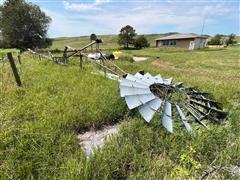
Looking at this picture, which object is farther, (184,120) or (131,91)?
(131,91)

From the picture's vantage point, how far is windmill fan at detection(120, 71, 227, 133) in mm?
3650

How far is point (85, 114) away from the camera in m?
3.74

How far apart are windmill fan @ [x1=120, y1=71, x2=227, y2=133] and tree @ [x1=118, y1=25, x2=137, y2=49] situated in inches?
1533

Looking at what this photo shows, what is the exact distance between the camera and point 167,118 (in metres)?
3.57

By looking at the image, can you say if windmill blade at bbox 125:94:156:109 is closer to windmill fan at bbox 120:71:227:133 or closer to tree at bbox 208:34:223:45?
windmill fan at bbox 120:71:227:133

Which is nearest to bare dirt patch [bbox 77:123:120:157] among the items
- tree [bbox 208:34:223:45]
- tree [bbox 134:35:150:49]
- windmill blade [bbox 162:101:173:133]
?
windmill blade [bbox 162:101:173:133]

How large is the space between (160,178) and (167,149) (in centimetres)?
65

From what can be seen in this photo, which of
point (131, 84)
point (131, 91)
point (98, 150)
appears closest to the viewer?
point (98, 150)

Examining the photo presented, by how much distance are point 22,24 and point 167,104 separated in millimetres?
34536

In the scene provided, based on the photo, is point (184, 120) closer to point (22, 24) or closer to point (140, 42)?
point (22, 24)

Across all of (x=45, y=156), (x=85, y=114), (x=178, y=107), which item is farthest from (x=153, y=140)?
(x=45, y=156)

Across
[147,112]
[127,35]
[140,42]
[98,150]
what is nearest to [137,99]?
[147,112]

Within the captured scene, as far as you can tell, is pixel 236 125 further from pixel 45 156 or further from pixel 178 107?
pixel 45 156

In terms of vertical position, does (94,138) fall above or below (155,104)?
below
